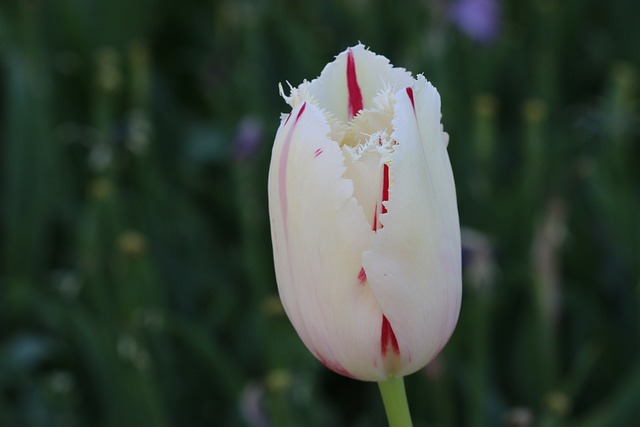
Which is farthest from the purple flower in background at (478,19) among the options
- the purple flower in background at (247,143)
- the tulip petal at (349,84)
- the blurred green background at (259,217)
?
the tulip petal at (349,84)

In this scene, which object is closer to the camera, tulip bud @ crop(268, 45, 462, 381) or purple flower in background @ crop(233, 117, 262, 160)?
tulip bud @ crop(268, 45, 462, 381)

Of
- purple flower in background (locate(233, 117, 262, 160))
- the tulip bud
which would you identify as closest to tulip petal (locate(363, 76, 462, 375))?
the tulip bud

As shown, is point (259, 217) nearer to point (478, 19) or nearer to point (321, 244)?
point (478, 19)

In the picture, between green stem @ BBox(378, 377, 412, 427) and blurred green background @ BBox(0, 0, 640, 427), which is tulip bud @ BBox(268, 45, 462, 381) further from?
blurred green background @ BBox(0, 0, 640, 427)

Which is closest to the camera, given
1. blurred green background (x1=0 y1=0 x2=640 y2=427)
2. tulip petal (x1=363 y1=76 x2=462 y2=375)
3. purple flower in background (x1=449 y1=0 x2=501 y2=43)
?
tulip petal (x1=363 y1=76 x2=462 y2=375)

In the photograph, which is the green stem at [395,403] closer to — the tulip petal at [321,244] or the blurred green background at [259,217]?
the tulip petal at [321,244]
